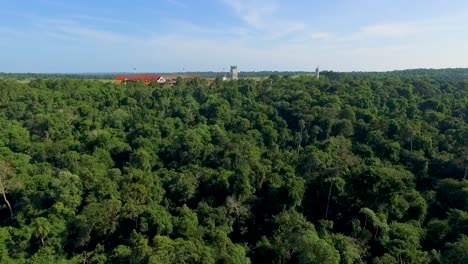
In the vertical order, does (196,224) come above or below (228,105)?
below

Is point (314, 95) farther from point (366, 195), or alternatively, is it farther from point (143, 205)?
point (143, 205)

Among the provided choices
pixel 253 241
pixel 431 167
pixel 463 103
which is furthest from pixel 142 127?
pixel 463 103

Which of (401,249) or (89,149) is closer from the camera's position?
(401,249)

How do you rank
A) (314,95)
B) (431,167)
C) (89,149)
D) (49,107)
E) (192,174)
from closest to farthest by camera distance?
(192,174)
(431,167)
(89,149)
(49,107)
(314,95)

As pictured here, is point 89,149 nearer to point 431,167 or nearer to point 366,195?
point 366,195

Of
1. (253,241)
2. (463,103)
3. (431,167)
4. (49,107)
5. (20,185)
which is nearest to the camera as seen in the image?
(253,241)

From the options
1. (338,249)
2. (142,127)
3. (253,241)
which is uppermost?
(142,127)
